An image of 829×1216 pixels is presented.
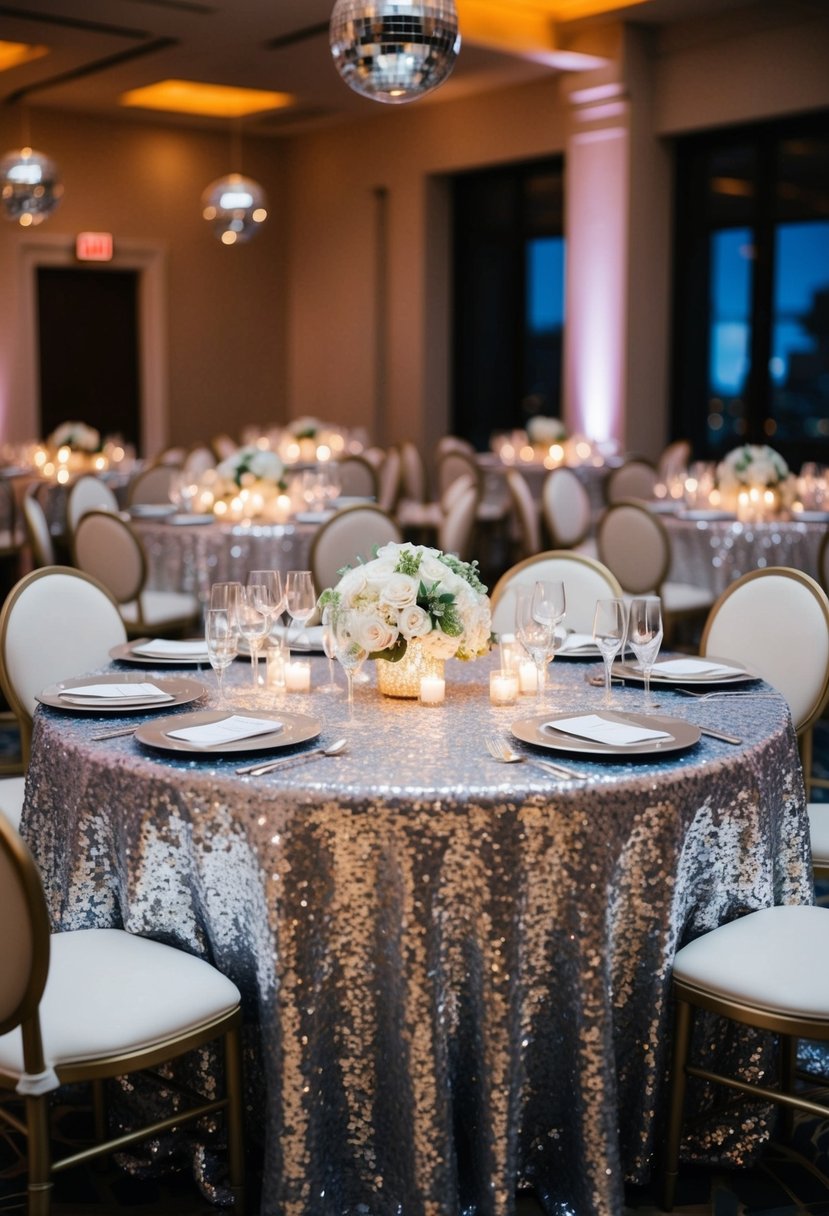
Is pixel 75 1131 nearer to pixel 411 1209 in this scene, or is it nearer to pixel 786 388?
pixel 411 1209

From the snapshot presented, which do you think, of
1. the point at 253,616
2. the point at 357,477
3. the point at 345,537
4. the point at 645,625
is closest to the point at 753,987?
the point at 645,625

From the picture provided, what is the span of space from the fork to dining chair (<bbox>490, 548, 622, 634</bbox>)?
4.58 feet

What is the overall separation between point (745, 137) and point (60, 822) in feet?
27.2

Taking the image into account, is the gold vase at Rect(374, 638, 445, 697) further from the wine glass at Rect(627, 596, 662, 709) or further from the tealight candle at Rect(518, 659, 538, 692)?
the wine glass at Rect(627, 596, 662, 709)

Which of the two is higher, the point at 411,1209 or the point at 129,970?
the point at 129,970

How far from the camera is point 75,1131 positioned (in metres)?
2.78

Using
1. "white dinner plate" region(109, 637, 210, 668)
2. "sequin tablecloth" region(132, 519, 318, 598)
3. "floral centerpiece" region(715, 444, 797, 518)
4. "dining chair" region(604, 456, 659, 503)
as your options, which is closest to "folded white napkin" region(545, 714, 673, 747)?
"white dinner plate" region(109, 637, 210, 668)

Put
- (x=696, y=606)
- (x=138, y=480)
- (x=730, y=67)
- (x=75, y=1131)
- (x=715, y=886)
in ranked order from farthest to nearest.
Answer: (x=730, y=67) → (x=138, y=480) → (x=696, y=606) → (x=75, y=1131) → (x=715, y=886)

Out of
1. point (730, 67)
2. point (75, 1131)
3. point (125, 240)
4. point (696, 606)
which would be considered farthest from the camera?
point (125, 240)

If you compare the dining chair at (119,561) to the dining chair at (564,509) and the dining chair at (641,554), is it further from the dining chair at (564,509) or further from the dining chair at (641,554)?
the dining chair at (564,509)

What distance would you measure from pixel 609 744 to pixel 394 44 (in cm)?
205

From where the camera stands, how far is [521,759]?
236 centimetres

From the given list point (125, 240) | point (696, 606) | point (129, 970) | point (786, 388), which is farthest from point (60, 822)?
point (125, 240)

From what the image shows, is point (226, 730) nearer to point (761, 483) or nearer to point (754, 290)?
point (761, 483)
